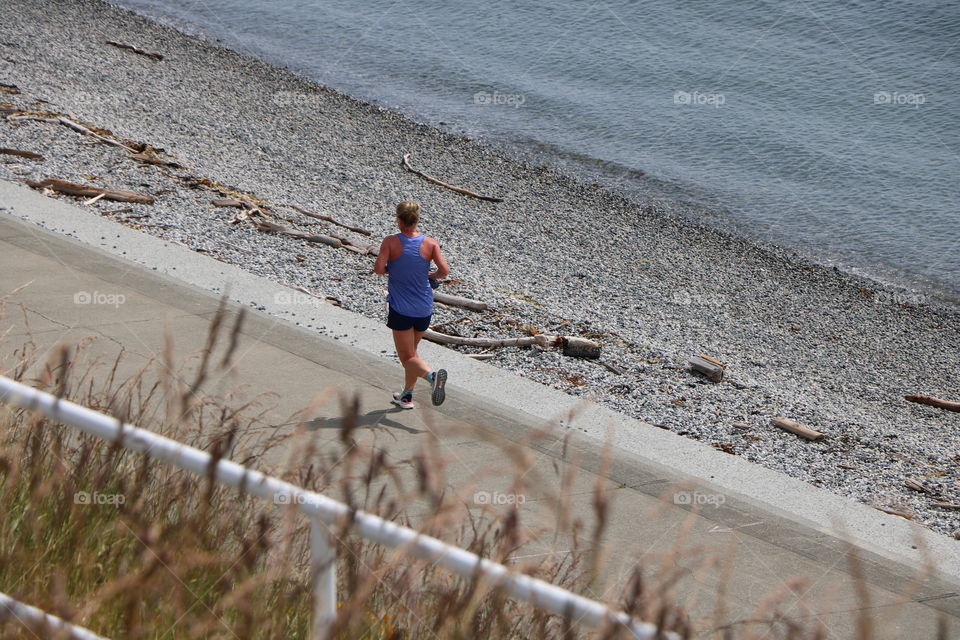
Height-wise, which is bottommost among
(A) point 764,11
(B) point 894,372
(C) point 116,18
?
(B) point 894,372

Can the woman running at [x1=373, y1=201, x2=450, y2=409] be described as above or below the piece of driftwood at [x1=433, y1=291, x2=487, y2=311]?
above

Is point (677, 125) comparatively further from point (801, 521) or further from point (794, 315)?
point (801, 521)

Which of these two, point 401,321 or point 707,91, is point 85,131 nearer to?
point 401,321

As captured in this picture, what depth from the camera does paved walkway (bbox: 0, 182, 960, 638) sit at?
229 inches

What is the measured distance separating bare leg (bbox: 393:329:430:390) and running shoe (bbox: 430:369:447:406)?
0.13 metres

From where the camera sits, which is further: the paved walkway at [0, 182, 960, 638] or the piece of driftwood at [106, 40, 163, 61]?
the piece of driftwood at [106, 40, 163, 61]

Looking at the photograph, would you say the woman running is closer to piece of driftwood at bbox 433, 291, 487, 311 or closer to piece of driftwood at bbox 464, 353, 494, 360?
piece of driftwood at bbox 464, 353, 494, 360

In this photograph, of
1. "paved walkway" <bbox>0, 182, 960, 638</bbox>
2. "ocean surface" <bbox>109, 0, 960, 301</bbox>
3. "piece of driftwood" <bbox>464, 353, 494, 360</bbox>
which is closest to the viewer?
"paved walkway" <bbox>0, 182, 960, 638</bbox>

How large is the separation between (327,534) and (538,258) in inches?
550

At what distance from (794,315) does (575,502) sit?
1113 centimetres

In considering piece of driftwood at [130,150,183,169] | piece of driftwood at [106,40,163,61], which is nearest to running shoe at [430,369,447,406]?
piece of driftwood at [130,150,183,169]

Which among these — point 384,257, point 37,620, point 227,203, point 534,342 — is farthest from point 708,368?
point 37,620

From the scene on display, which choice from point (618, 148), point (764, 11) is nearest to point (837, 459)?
point (618, 148)

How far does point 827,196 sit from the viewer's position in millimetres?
24031
